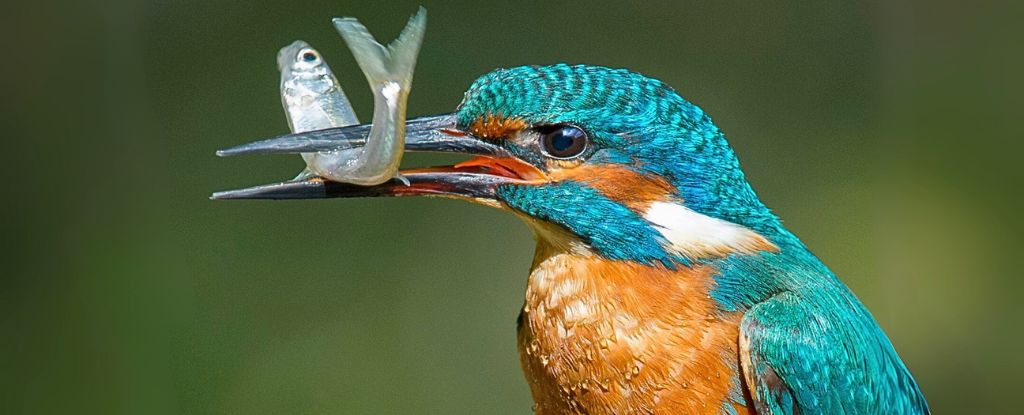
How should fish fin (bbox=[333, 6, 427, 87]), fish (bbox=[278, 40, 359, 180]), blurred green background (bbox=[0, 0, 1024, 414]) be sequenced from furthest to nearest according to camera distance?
blurred green background (bbox=[0, 0, 1024, 414]), fish (bbox=[278, 40, 359, 180]), fish fin (bbox=[333, 6, 427, 87])

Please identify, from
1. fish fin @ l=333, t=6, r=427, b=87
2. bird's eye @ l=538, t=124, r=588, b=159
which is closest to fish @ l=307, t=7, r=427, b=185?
fish fin @ l=333, t=6, r=427, b=87

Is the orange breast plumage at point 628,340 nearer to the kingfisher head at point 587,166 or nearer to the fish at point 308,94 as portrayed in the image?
the kingfisher head at point 587,166

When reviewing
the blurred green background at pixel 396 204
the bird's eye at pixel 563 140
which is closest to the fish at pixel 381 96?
the bird's eye at pixel 563 140

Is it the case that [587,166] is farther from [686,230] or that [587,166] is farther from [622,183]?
[686,230]

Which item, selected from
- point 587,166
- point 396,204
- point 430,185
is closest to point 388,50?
point 430,185

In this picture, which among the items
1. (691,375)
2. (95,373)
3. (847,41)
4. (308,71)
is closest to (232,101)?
(95,373)

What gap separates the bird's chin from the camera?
6.81 ft

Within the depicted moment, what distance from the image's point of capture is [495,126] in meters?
2.13

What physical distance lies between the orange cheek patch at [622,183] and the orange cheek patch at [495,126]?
10 centimetres

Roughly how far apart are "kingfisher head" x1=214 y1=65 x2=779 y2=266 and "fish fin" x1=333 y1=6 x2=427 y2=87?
0.20 meters

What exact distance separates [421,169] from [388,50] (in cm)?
31

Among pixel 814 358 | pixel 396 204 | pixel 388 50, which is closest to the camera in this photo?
pixel 388 50

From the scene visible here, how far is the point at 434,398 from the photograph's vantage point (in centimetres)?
467

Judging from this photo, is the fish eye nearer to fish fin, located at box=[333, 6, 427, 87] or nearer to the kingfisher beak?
the kingfisher beak
